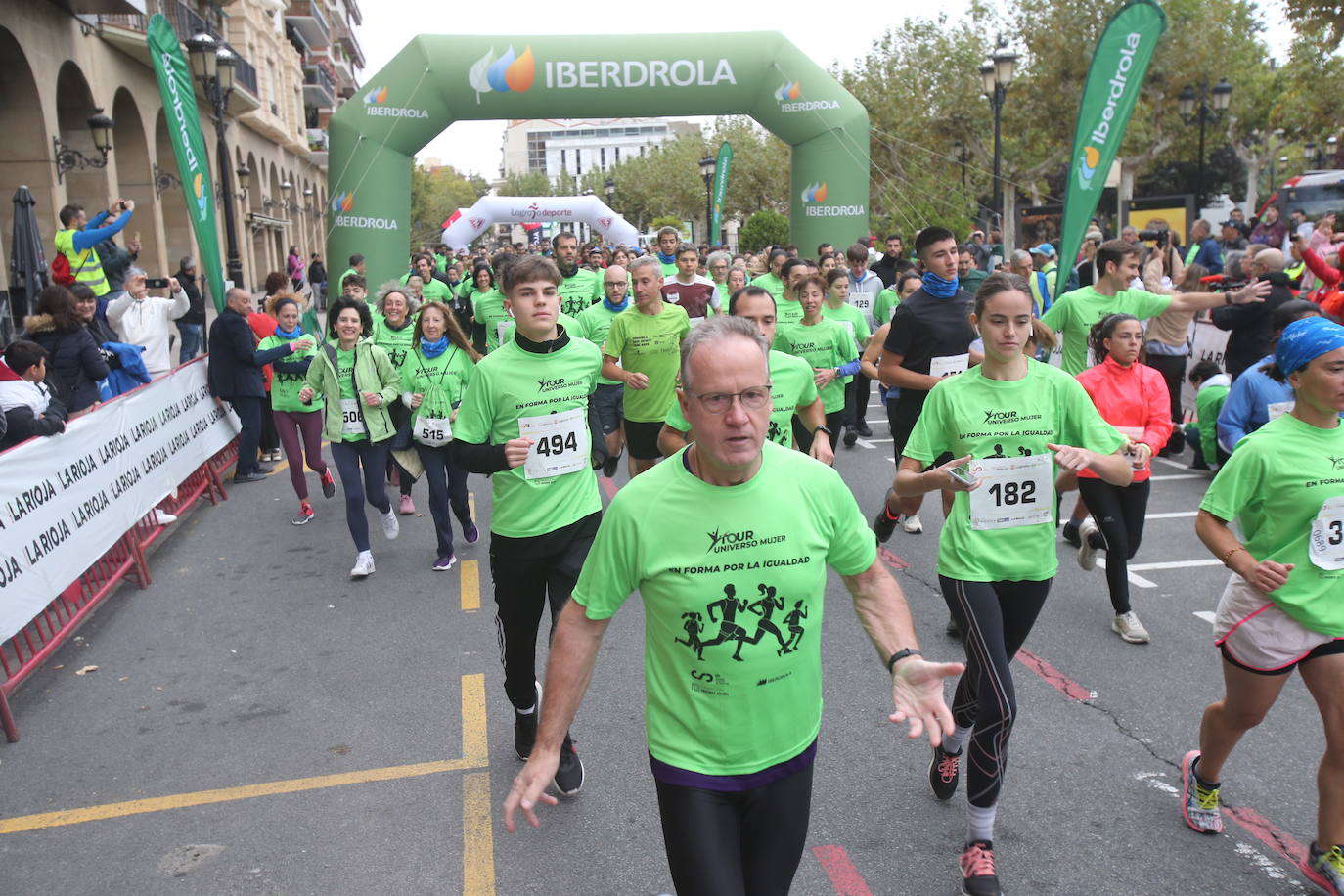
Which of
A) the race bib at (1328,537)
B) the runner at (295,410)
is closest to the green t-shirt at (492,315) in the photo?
the runner at (295,410)

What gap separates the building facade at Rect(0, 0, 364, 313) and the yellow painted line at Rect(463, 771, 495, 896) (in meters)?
11.9

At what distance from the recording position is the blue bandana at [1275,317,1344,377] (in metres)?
3.32

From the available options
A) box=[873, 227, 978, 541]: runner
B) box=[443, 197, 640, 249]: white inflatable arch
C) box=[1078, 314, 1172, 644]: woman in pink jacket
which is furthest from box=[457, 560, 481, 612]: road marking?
box=[443, 197, 640, 249]: white inflatable arch

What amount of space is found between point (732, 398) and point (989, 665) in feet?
5.90

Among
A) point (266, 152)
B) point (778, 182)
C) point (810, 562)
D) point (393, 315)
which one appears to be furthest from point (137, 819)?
point (778, 182)

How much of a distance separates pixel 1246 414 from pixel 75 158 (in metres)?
20.6

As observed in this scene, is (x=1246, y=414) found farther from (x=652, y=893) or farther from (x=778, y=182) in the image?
(x=778, y=182)

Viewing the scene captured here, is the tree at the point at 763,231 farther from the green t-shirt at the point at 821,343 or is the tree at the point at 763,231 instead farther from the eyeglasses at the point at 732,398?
the eyeglasses at the point at 732,398

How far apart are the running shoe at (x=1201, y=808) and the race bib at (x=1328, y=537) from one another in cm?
98

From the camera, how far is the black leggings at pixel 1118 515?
5.75 m

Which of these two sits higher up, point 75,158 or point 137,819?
point 75,158

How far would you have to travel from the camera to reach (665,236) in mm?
12797

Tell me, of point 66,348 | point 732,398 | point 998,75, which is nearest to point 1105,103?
point 998,75

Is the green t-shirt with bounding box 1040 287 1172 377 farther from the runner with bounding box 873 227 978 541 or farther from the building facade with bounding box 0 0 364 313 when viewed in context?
the building facade with bounding box 0 0 364 313
